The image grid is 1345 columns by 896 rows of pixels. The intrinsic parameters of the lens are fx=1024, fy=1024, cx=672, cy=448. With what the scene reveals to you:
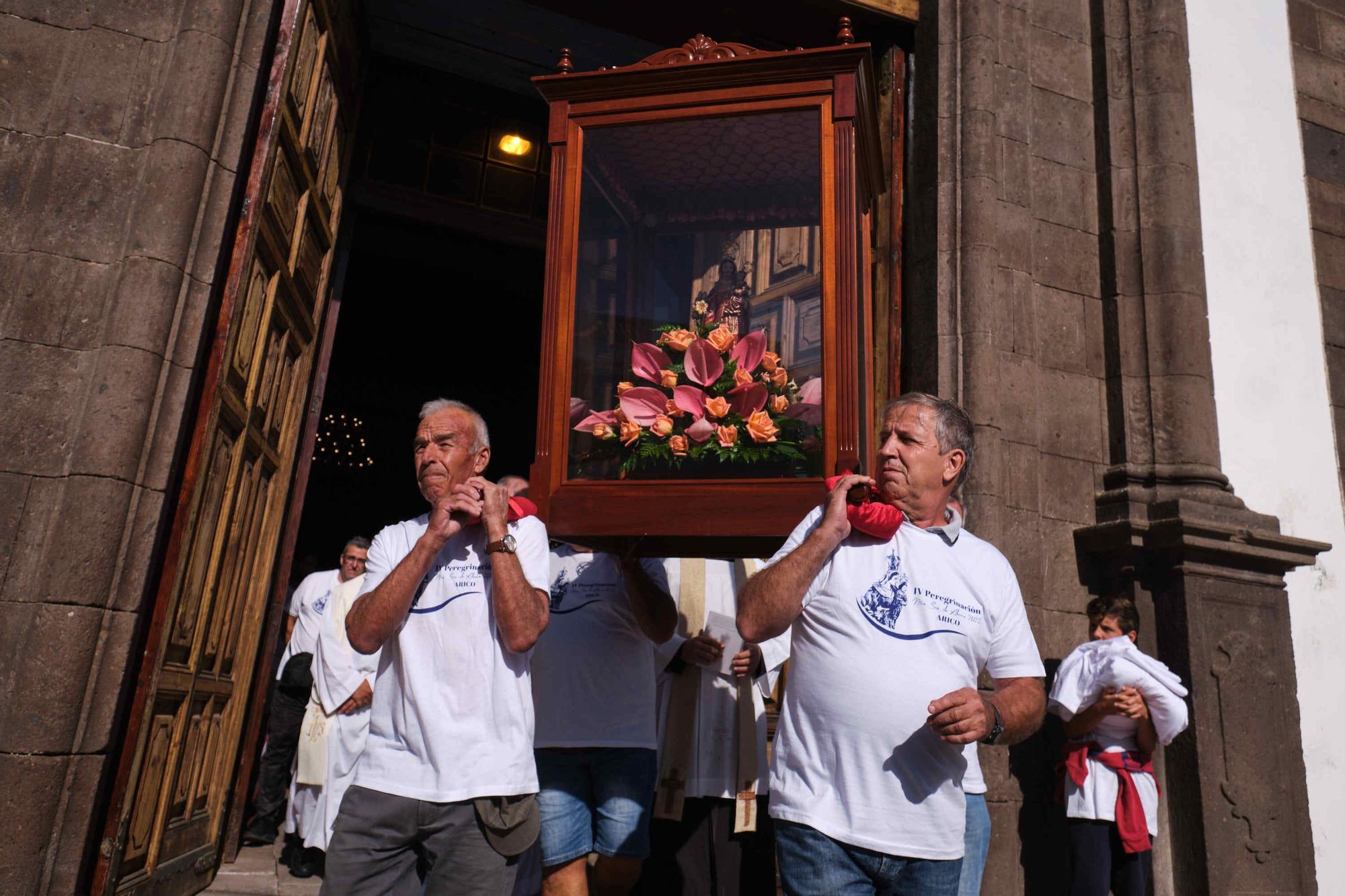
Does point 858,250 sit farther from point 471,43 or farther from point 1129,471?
point 471,43

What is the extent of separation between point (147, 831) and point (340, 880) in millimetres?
2025

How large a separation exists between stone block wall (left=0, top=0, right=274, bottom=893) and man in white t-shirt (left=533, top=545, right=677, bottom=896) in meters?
1.55

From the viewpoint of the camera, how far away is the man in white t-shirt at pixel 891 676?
217 centimetres

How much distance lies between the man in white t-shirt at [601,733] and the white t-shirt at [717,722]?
0.30 meters

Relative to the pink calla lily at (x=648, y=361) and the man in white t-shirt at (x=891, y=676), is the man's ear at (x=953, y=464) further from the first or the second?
the pink calla lily at (x=648, y=361)

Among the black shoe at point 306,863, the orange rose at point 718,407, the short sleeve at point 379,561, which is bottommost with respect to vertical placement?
the black shoe at point 306,863

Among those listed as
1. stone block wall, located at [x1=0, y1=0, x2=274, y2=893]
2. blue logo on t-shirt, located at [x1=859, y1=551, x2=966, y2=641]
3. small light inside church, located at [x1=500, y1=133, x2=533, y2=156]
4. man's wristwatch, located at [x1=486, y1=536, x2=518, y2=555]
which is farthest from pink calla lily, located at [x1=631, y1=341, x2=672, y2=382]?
small light inside church, located at [x1=500, y1=133, x2=533, y2=156]

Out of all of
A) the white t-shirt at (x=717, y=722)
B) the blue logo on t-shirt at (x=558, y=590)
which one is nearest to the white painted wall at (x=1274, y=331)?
the white t-shirt at (x=717, y=722)

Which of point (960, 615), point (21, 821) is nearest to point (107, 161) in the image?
point (21, 821)

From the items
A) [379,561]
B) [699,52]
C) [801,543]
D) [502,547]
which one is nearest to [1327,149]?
[699,52]

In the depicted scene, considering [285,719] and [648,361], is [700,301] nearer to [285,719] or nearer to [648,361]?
[648,361]

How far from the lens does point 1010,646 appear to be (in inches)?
98.9

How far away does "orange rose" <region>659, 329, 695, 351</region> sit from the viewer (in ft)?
10.6

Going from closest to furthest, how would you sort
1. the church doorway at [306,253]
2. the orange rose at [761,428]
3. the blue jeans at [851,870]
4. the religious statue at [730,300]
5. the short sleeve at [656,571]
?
the blue jeans at [851,870], the orange rose at [761,428], the religious statue at [730,300], the short sleeve at [656,571], the church doorway at [306,253]
